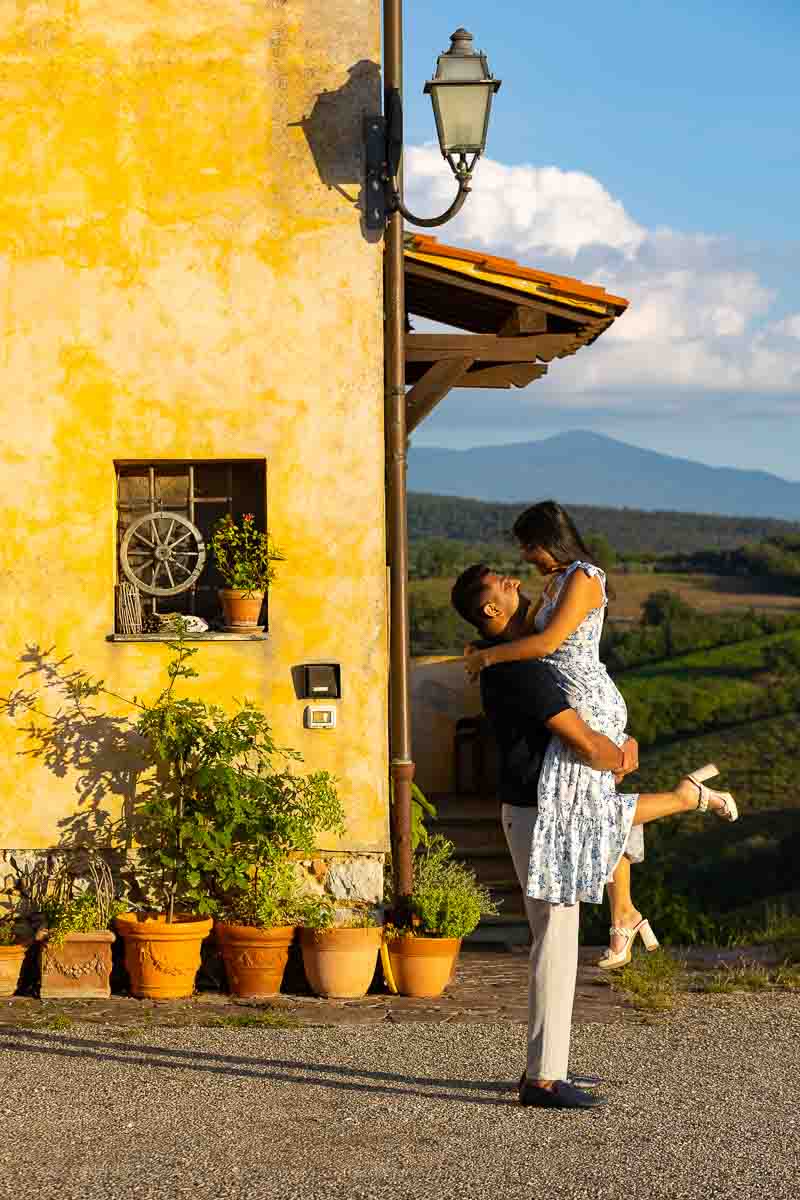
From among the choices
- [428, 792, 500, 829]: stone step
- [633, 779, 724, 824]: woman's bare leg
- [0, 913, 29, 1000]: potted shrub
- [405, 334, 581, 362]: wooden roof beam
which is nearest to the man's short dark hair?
[633, 779, 724, 824]: woman's bare leg

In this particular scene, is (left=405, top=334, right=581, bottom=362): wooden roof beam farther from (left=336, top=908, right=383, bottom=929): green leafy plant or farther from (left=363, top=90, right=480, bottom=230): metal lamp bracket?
(left=336, top=908, right=383, bottom=929): green leafy plant

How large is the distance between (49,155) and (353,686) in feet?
9.67

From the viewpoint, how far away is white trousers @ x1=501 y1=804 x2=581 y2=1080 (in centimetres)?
534

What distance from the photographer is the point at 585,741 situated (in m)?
5.35

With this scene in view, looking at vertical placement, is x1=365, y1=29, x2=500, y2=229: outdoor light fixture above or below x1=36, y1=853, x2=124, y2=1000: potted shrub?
above

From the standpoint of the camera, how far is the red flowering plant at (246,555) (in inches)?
307

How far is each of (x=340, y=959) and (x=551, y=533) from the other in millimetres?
2763

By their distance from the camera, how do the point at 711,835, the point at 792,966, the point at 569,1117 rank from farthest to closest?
the point at 711,835, the point at 792,966, the point at 569,1117

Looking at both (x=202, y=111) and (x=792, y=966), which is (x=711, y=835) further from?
(x=202, y=111)

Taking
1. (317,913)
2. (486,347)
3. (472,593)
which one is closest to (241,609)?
(317,913)

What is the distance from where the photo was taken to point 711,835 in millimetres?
28797

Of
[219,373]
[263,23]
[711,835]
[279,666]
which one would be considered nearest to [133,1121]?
[279,666]

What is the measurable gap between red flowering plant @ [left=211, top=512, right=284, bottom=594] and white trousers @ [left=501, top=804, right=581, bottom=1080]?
106 inches

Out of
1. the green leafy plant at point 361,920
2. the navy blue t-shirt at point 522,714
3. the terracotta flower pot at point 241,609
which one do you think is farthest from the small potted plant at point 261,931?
the navy blue t-shirt at point 522,714
